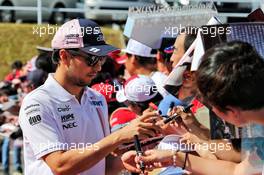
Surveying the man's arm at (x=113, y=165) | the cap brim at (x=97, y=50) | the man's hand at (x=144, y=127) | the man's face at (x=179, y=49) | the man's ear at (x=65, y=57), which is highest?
the cap brim at (x=97, y=50)

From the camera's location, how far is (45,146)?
398 cm

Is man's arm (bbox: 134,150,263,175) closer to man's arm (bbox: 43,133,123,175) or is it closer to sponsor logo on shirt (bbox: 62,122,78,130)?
man's arm (bbox: 43,133,123,175)

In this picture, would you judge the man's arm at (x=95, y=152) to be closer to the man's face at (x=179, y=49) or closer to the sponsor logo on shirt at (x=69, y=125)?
the sponsor logo on shirt at (x=69, y=125)

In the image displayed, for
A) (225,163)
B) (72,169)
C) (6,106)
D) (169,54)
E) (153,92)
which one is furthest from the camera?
(6,106)

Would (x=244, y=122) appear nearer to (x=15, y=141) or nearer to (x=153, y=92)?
(x=153, y=92)

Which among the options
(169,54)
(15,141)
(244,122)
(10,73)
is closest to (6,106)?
(15,141)

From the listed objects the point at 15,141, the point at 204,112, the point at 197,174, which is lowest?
the point at 15,141

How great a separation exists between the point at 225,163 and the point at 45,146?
97cm

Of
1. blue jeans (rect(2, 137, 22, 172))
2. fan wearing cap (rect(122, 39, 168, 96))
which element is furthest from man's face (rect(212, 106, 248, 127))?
blue jeans (rect(2, 137, 22, 172))

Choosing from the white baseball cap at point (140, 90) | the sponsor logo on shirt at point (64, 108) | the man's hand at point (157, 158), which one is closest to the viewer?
the man's hand at point (157, 158)

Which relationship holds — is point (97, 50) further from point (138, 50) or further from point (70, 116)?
point (138, 50)

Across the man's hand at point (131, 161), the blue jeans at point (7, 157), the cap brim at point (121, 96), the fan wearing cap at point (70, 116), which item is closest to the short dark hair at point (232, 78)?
the fan wearing cap at point (70, 116)

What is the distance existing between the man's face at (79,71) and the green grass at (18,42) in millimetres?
7423

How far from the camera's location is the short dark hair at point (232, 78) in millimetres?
2811
